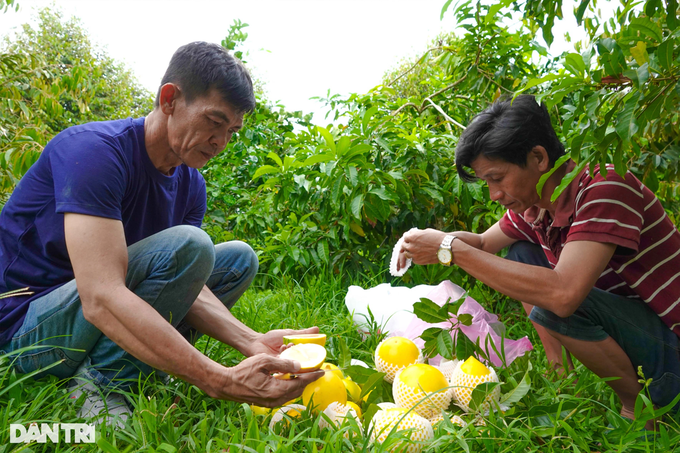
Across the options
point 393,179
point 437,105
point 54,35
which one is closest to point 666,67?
point 393,179

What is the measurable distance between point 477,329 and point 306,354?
0.86m

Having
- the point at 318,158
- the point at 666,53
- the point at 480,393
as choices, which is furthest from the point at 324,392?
the point at 318,158

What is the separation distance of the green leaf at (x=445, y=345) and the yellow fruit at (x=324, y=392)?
1.28ft

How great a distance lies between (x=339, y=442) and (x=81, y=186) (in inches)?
40.9

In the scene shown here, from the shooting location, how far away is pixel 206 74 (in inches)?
66.2

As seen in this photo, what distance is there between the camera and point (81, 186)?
1.46m

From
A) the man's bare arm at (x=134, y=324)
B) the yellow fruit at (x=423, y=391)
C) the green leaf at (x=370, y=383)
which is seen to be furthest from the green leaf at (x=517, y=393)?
the man's bare arm at (x=134, y=324)

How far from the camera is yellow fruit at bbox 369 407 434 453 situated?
138 centimetres

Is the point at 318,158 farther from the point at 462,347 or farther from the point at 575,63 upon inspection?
the point at 575,63

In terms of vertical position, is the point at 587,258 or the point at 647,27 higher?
the point at 647,27

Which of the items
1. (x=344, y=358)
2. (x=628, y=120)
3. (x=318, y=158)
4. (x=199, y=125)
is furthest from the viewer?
(x=318, y=158)

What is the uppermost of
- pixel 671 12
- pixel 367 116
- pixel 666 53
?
pixel 671 12

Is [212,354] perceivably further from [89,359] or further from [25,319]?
[25,319]

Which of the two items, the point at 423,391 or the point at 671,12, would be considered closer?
the point at 671,12
